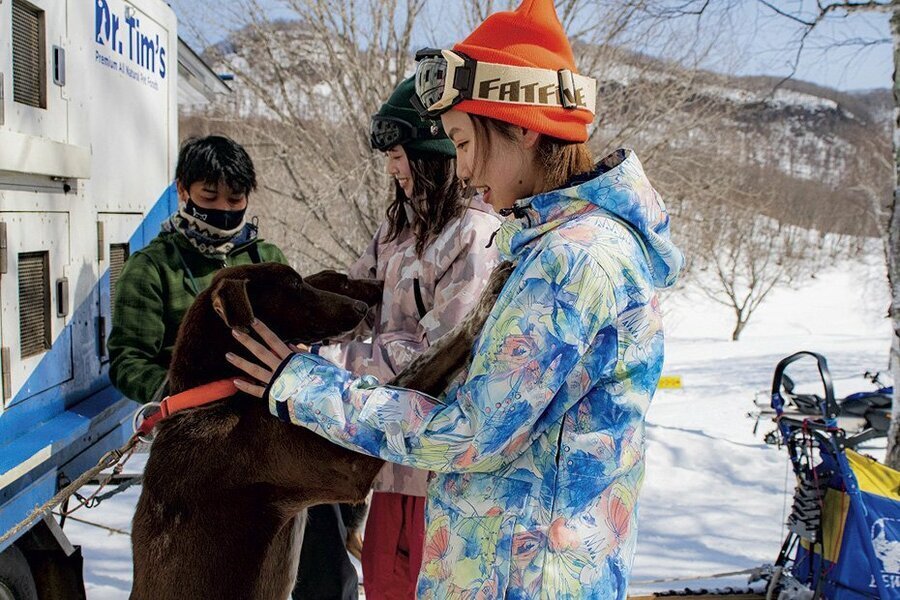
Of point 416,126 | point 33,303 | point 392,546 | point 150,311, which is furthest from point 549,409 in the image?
point 33,303

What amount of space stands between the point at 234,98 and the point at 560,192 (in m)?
8.52

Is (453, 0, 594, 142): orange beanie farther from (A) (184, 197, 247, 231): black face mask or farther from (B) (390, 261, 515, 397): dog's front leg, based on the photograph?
(A) (184, 197, 247, 231): black face mask

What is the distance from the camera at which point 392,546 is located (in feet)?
8.35

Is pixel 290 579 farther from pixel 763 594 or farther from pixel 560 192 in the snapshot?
pixel 763 594

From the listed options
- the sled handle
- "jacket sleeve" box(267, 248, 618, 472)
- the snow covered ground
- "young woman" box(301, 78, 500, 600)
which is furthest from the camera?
the snow covered ground

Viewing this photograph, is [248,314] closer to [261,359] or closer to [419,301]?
[261,359]

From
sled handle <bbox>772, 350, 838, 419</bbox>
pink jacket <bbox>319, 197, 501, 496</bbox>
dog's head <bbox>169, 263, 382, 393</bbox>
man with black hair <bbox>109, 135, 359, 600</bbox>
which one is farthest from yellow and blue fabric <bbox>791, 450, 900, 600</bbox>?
dog's head <bbox>169, 263, 382, 393</bbox>

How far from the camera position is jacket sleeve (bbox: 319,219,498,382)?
2.36 metres

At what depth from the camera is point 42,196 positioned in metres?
3.01

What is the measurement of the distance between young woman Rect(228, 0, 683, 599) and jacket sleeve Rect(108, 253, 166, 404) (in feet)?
4.46

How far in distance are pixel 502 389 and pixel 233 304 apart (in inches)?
34.3

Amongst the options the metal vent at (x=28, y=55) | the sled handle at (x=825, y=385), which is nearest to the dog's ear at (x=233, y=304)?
the metal vent at (x=28, y=55)

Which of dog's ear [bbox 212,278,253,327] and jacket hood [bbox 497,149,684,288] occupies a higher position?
jacket hood [bbox 497,149,684,288]

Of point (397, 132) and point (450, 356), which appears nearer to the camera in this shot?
point (450, 356)
